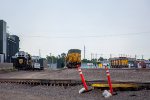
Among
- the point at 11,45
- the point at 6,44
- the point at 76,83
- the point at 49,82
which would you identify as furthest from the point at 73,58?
the point at 76,83

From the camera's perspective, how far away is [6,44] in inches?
3073

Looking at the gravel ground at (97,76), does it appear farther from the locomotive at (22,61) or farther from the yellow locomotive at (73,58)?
the yellow locomotive at (73,58)

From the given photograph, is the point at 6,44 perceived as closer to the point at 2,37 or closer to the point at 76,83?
the point at 2,37

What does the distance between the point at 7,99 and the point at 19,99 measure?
1.40 ft

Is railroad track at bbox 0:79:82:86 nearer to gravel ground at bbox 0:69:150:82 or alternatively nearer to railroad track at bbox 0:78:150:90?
railroad track at bbox 0:78:150:90

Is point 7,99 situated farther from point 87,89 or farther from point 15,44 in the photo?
point 15,44

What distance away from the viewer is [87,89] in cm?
1345

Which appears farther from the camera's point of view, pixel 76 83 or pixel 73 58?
pixel 73 58

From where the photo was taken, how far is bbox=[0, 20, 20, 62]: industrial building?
73.0 metres

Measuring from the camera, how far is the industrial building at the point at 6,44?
73000 mm

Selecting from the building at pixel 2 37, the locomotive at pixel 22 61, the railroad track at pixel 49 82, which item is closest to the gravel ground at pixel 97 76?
the railroad track at pixel 49 82

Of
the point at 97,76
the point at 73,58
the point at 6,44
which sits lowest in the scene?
the point at 97,76

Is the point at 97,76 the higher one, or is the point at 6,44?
the point at 6,44

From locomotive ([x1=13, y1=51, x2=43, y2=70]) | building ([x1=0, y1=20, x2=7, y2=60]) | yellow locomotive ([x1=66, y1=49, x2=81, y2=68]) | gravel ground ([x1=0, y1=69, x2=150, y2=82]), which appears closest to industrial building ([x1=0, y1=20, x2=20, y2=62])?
building ([x1=0, y1=20, x2=7, y2=60])
